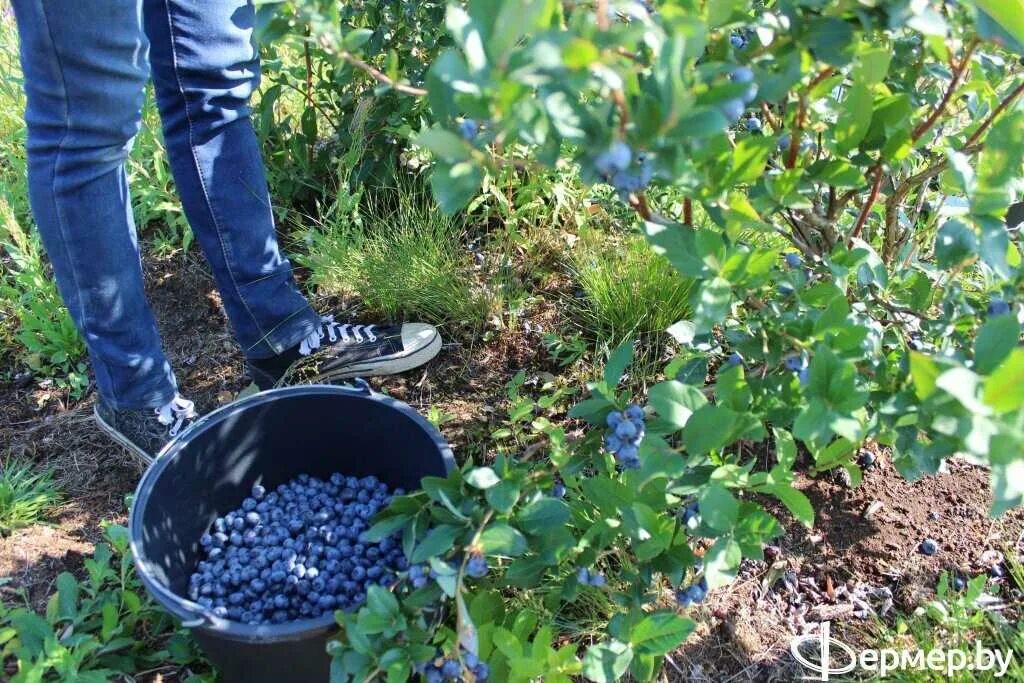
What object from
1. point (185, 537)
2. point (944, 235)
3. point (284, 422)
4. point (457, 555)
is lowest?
point (185, 537)

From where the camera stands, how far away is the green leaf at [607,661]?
43.4 inches

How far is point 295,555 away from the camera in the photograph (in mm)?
1502

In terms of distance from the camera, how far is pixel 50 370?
222 centimetres

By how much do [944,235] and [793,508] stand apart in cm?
40

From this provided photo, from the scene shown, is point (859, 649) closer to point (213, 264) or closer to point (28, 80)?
point (213, 264)

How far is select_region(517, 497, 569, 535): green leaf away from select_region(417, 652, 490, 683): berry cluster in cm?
19

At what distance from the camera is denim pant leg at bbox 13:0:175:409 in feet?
4.47

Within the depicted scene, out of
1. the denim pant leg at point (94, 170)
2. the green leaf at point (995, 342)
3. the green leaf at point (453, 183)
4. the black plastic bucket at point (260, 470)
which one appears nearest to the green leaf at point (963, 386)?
the green leaf at point (995, 342)

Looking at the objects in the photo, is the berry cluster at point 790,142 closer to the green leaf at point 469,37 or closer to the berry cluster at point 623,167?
the berry cluster at point 623,167

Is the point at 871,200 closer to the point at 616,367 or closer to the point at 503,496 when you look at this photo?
the point at 616,367

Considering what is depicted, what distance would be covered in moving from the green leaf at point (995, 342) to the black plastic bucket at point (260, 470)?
780 millimetres

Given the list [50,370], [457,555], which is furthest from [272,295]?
[457,555]

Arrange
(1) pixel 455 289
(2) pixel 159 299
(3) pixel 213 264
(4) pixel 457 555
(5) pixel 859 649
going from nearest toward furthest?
(4) pixel 457 555 < (5) pixel 859 649 < (3) pixel 213 264 < (1) pixel 455 289 < (2) pixel 159 299

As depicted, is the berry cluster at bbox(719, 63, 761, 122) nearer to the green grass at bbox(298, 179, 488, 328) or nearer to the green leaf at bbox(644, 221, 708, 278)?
the green leaf at bbox(644, 221, 708, 278)
